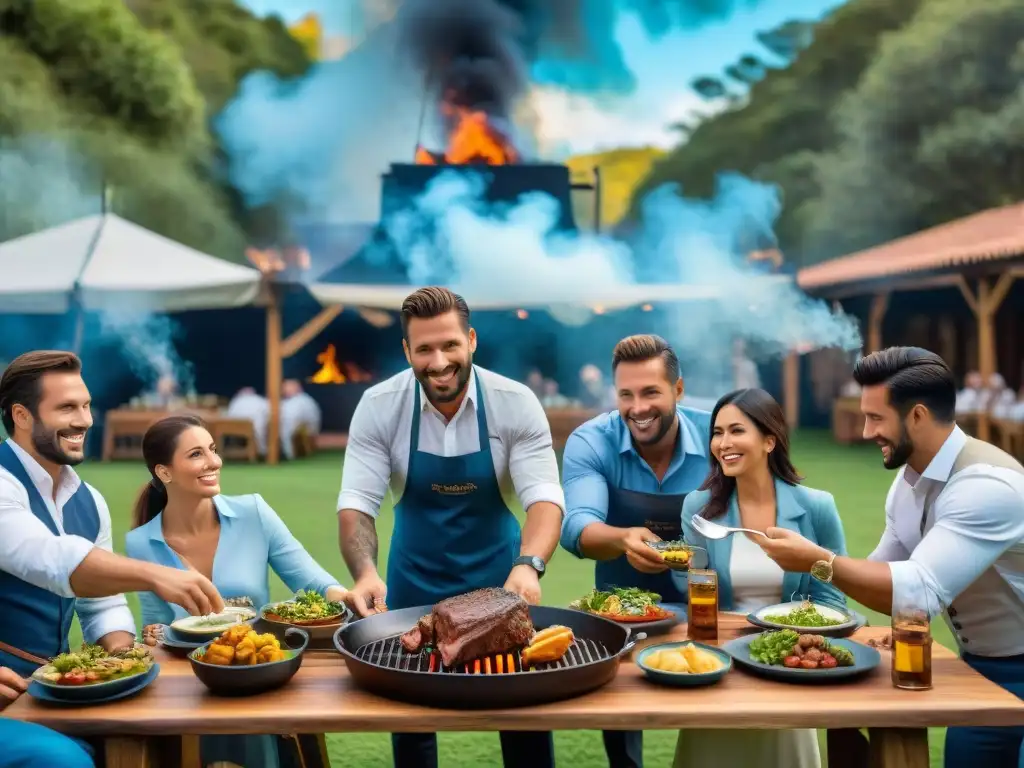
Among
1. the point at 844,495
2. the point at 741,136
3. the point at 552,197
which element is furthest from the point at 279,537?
the point at 741,136

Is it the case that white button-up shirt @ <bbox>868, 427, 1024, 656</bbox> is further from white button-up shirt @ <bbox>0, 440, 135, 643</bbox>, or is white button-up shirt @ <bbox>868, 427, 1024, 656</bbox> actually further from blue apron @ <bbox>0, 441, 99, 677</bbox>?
blue apron @ <bbox>0, 441, 99, 677</bbox>

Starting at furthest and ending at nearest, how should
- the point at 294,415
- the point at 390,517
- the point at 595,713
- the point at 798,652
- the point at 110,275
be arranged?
the point at 294,415 < the point at 110,275 < the point at 390,517 < the point at 798,652 < the point at 595,713

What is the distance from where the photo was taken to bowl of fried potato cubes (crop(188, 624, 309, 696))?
223cm

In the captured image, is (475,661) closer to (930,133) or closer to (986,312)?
(986,312)

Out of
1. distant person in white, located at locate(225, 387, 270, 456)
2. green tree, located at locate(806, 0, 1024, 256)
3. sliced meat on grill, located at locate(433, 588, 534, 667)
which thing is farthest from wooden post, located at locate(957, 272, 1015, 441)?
sliced meat on grill, located at locate(433, 588, 534, 667)

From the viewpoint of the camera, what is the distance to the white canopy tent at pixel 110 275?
12.6 metres

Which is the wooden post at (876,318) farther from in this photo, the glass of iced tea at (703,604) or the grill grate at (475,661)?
the grill grate at (475,661)

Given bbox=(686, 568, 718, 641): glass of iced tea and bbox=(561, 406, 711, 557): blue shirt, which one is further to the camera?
bbox=(561, 406, 711, 557): blue shirt

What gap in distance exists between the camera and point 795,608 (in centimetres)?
279

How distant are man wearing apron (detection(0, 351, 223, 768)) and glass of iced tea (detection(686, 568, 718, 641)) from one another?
4.16ft

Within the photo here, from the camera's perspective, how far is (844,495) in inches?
411

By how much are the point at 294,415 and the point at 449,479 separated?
11298mm

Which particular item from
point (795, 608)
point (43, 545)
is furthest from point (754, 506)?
point (43, 545)

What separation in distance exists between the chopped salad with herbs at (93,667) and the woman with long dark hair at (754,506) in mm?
1676
